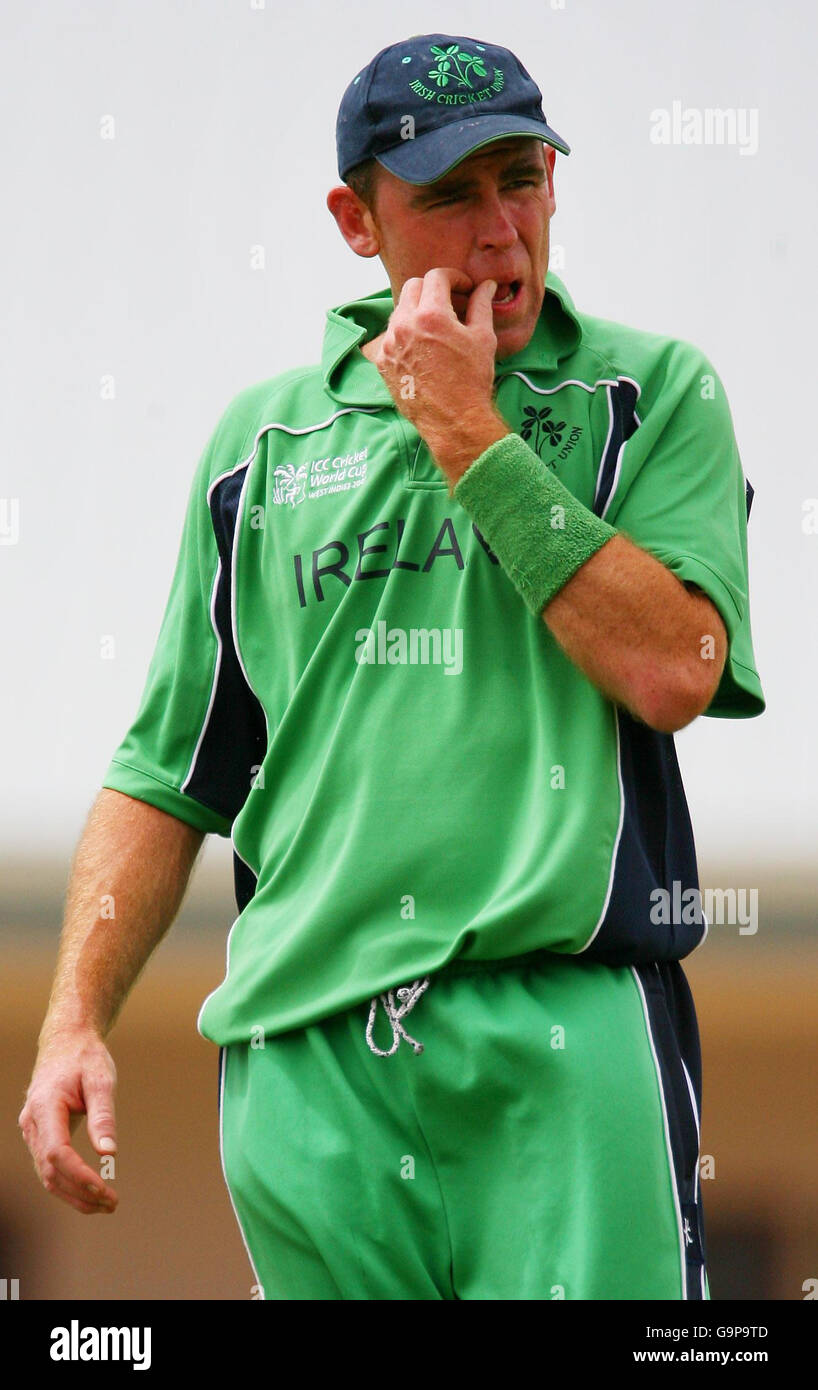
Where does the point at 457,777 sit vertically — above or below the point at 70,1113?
above

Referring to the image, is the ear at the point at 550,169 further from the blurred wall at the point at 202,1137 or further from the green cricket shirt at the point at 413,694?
the blurred wall at the point at 202,1137

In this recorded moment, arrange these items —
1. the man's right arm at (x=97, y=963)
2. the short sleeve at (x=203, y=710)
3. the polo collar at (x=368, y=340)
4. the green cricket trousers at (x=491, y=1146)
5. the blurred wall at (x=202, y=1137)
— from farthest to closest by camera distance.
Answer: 1. the blurred wall at (x=202, y=1137)
2. the short sleeve at (x=203, y=710)
3. the polo collar at (x=368, y=340)
4. the man's right arm at (x=97, y=963)
5. the green cricket trousers at (x=491, y=1146)

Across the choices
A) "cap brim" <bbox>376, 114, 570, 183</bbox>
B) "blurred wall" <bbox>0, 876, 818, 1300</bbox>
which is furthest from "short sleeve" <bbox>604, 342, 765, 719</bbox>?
"blurred wall" <bbox>0, 876, 818, 1300</bbox>

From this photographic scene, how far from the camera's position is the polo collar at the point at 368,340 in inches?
69.7

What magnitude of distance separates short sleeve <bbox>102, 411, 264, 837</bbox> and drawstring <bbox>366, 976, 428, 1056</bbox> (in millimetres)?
367

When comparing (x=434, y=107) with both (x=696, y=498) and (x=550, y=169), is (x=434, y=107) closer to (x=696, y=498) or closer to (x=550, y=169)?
(x=550, y=169)

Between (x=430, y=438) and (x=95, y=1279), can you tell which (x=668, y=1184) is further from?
(x=95, y=1279)

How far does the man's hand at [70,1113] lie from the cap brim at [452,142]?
829 millimetres

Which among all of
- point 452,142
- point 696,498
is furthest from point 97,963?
point 452,142

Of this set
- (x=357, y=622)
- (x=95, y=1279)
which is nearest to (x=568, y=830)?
(x=357, y=622)

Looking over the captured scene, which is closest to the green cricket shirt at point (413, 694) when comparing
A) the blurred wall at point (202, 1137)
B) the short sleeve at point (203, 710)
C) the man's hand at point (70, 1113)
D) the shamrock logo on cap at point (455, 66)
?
the short sleeve at point (203, 710)

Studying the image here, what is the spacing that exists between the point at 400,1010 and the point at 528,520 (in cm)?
41

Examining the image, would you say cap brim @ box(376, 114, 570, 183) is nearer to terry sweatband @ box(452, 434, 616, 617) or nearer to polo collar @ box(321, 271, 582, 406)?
polo collar @ box(321, 271, 582, 406)

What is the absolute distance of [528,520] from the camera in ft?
5.20
